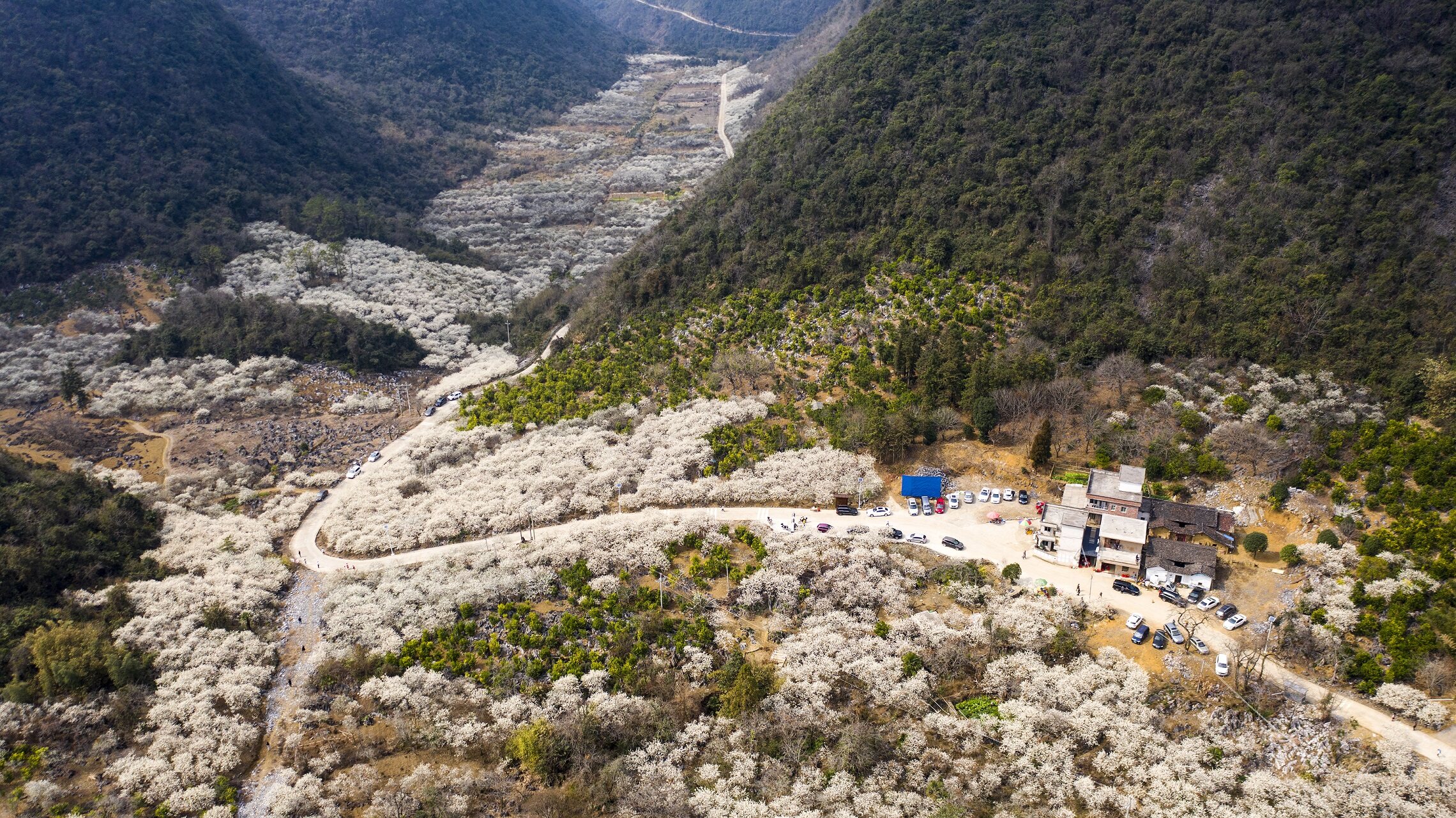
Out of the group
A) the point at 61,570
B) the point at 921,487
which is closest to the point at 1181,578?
the point at 921,487

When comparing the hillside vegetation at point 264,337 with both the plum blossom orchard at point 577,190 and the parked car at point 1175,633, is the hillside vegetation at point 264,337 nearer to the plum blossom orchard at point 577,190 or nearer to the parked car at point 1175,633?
the plum blossom orchard at point 577,190

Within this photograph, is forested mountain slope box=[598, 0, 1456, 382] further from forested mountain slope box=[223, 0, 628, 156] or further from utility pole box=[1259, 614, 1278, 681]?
forested mountain slope box=[223, 0, 628, 156]

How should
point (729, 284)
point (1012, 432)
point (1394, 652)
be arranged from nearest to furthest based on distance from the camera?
1. point (1394, 652)
2. point (1012, 432)
3. point (729, 284)

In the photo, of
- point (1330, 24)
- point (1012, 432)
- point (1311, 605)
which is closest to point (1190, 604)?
point (1311, 605)

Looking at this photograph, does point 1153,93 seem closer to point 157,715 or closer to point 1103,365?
point 1103,365

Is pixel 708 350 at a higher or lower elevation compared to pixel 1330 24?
lower

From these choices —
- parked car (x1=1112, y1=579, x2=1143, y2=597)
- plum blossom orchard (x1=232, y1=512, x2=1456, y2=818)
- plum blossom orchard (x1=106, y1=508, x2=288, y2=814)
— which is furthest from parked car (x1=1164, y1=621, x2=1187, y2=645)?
plum blossom orchard (x1=106, y1=508, x2=288, y2=814)
